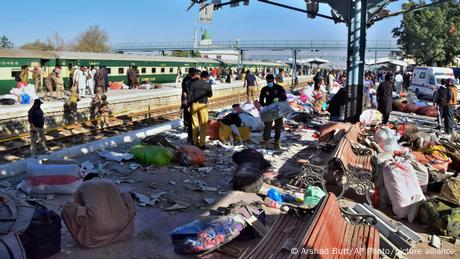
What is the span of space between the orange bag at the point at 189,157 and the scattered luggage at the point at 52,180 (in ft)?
7.45

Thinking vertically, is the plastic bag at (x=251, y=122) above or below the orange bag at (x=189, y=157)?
above

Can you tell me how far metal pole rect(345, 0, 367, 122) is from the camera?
1062 centimetres

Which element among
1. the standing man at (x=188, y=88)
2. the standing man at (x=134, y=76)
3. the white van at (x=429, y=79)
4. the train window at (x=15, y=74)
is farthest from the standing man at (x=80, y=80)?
the white van at (x=429, y=79)

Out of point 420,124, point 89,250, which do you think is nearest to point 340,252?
point 89,250

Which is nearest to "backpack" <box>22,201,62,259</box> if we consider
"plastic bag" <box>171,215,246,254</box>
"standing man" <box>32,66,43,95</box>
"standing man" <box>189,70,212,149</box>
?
"plastic bag" <box>171,215,246,254</box>

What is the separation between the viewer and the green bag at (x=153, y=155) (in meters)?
7.87

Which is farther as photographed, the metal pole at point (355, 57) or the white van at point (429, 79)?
the white van at point (429, 79)

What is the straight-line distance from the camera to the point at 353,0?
10.9 m

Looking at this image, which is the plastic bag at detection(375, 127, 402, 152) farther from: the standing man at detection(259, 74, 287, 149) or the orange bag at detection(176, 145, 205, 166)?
the orange bag at detection(176, 145, 205, 166)

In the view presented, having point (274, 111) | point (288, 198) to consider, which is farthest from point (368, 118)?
point (288, 198)

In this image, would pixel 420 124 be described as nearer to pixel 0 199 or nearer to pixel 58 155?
pixel 58 155

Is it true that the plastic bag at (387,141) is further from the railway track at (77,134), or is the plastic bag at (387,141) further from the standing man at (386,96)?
the railway track at (77,134)

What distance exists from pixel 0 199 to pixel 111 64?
24.3 m

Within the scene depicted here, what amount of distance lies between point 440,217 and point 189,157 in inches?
172
